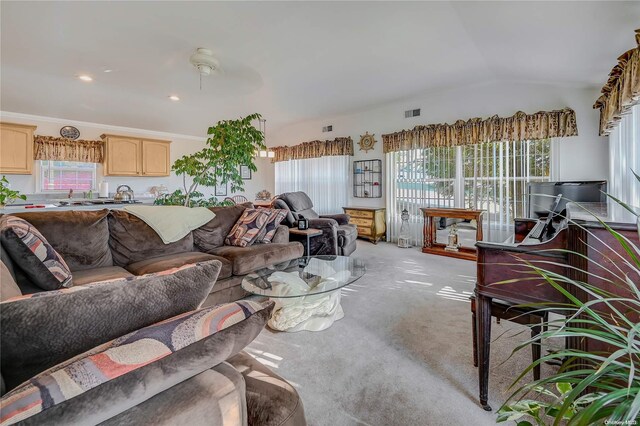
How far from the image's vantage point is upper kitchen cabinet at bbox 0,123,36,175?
4666mm

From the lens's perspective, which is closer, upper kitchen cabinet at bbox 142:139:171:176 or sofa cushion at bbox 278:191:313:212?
sofa cushion at bbox 278:191:313:212

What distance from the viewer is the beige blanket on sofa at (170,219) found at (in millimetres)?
2795

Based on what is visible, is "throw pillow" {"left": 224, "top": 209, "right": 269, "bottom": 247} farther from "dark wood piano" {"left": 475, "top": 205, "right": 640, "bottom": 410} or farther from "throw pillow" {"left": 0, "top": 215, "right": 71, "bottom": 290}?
"dark wood piano" {"left": 475, "top": 205, "right": 640, "bottom": 410}

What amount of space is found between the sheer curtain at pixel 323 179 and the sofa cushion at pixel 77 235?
476 centimetres

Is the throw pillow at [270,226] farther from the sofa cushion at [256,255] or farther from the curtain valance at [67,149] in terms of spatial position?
the curtain valance at [67,149]

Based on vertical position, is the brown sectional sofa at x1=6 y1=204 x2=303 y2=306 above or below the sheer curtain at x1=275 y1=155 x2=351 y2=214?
below

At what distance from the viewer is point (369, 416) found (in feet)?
4.76

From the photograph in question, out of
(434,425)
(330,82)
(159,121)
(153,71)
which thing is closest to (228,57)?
Answer: (153,71)

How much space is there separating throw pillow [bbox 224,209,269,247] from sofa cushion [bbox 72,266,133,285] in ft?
3.51

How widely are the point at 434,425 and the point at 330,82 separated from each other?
4.71 meters

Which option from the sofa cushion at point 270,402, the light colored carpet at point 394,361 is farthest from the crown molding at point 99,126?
the sofa cushion at point 270,402

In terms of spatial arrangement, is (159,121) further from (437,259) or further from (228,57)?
(437,259)

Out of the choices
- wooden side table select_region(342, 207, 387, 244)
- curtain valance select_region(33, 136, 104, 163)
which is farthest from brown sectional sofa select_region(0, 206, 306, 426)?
curtain valance select_region(33, 136, 104, 163)

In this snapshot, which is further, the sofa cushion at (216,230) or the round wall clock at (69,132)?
the round wall clock at (69,132)
